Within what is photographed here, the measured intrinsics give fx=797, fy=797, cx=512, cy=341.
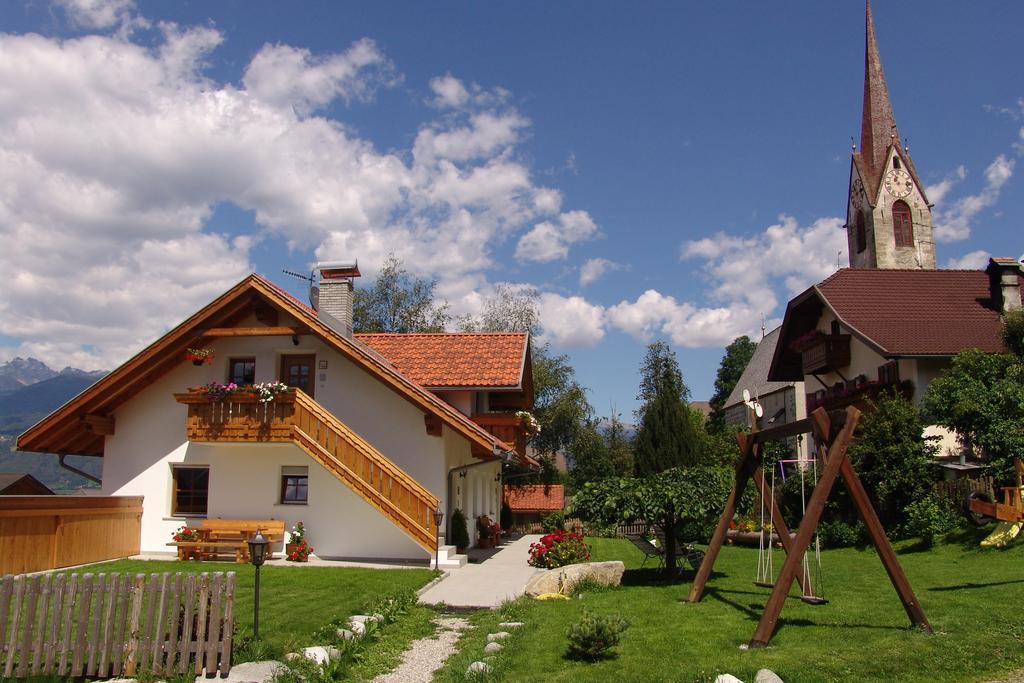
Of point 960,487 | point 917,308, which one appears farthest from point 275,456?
point 917,308

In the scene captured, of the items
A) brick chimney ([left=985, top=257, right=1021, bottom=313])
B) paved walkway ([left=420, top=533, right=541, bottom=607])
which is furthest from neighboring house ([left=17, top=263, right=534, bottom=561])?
brick chimney ([left=985, top=257, right=1021, bottom=313])

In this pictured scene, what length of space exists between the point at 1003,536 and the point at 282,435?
582 inches

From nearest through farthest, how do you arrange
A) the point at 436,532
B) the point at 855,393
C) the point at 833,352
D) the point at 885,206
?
the point at 436,532, the point at 855,393, the point at 833,352, the point at 885,206

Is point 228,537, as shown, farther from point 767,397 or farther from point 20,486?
point 767,397

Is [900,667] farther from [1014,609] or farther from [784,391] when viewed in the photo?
[784,391]

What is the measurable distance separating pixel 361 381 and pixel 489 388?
3.51 metres

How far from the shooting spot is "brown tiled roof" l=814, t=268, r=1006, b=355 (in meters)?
24.1

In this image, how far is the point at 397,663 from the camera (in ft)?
29.1

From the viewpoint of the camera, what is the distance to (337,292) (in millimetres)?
21953

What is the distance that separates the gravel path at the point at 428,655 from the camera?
8.31m

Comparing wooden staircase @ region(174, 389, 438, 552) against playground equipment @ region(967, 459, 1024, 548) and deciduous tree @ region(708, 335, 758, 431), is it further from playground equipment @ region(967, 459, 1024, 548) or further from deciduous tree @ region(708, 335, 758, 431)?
deciduous tree @ region(708, 335, 758, 431)

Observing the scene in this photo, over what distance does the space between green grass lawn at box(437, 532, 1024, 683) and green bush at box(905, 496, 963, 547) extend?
10.5 feet

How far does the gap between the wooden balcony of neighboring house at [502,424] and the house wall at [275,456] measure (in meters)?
1.36

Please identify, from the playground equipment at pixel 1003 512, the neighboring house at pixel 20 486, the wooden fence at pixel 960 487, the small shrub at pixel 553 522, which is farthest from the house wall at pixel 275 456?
the wooden fence at pixel 960 487
